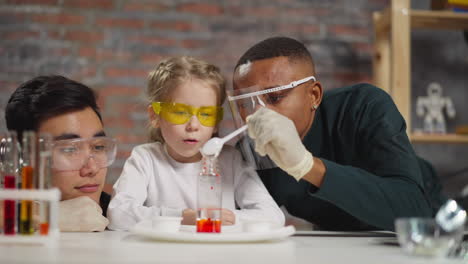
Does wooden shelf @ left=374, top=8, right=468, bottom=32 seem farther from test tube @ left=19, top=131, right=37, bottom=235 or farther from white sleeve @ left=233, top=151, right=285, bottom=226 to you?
test tube @ left=19, top=131, right=37, bottom=235

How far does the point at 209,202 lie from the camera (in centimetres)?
142

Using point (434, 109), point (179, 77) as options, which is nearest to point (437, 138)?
point (434, 109)

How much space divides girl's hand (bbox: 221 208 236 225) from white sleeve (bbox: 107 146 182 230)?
162 mm

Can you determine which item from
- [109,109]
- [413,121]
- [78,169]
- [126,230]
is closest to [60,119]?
[78,169]

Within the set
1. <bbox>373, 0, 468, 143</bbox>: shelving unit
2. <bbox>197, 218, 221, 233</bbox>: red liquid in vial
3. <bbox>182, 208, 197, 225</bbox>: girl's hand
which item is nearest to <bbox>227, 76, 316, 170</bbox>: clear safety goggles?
<bbox>182, 208, 197, 225</bbox>: girl's hand

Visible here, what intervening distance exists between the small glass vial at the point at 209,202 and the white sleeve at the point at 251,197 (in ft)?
0.55

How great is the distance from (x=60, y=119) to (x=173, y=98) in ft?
1.18

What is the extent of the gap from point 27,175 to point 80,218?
345 millimetres

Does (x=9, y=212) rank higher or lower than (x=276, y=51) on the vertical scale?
lower

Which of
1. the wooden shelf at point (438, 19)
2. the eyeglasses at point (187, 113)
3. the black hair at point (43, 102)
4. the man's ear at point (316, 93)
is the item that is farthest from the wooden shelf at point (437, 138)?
the black hair at point (43, 102)

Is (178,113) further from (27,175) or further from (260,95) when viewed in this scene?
(27,175)

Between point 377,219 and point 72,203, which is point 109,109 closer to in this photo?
point 72,203

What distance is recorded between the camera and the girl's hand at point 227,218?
1.54 meters

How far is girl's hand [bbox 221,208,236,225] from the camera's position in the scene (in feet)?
5.07
